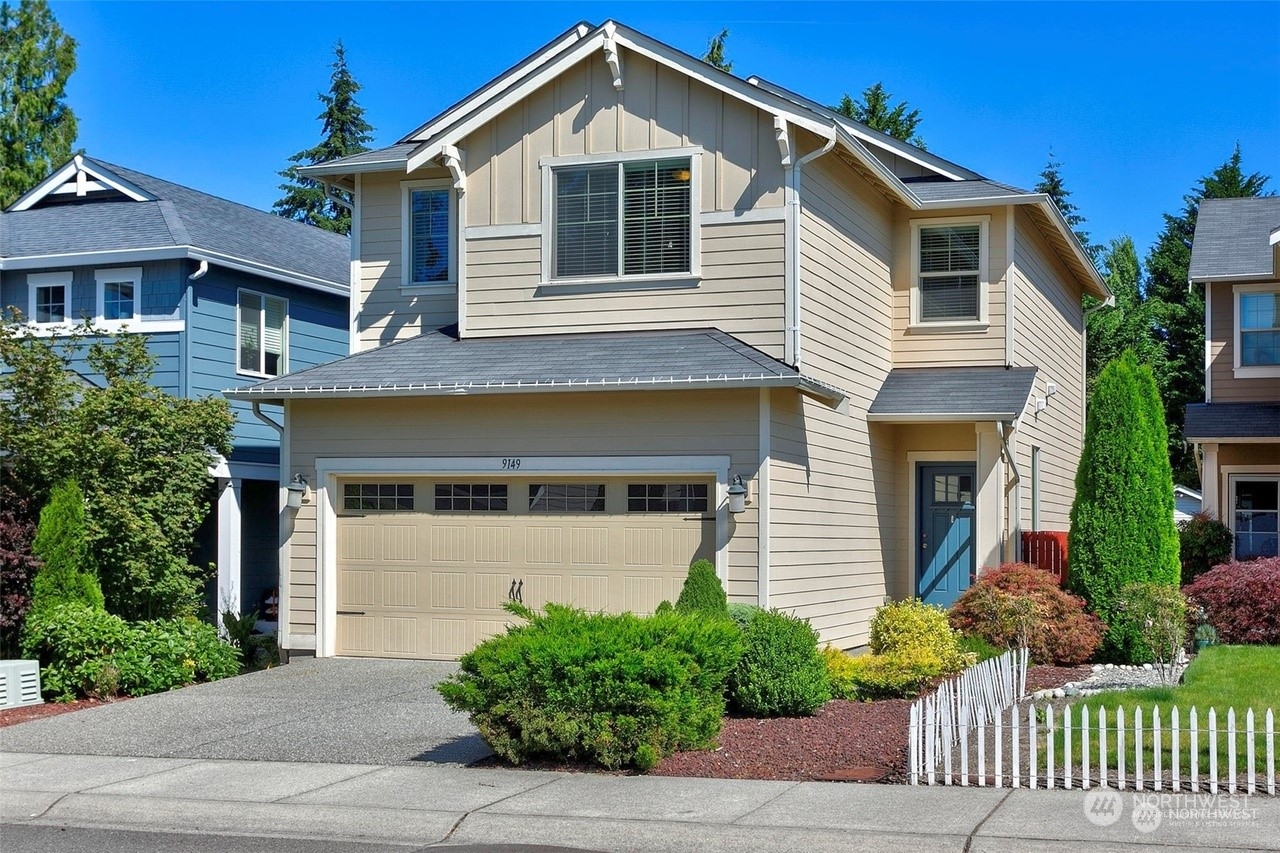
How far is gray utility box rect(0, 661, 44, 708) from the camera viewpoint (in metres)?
15.2

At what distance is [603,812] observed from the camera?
9414 mm

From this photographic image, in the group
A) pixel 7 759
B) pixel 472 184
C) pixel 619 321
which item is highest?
pixel 472 184

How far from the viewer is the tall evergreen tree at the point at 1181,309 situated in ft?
134

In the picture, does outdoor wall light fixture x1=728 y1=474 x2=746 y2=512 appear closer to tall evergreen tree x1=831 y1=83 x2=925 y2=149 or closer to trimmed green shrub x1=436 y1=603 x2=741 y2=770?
trimmed green shrub x1=436 y1=603 x2=741 y2=770

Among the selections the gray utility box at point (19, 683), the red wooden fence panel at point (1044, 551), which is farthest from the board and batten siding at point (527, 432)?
the red wooden fence panel at point (1044, 551)

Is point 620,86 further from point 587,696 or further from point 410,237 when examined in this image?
point 587,696

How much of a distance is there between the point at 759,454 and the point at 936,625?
2638 millimetres

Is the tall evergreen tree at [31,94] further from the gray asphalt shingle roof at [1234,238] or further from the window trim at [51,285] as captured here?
the gray asphalt shingle roof at [1234,238]

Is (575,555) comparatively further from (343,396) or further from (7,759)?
(7,759)

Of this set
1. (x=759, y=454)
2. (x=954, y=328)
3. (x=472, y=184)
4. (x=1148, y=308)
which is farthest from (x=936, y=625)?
(x=1148, y=308)

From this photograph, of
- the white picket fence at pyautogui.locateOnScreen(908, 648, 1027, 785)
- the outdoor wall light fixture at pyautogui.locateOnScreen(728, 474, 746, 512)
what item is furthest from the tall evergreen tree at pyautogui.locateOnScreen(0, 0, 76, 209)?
the white picket fence at pyautogui.locateOnScreen(908, 648, 1027, 785)

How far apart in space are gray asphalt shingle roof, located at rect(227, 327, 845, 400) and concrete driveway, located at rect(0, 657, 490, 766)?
3263mm

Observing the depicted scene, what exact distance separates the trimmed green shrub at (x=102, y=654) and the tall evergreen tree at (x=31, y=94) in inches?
911

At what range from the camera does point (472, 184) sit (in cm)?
1803
